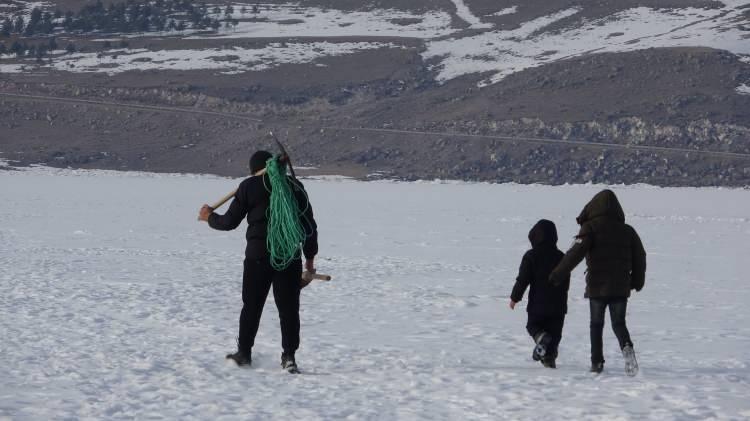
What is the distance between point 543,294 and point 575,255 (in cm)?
65

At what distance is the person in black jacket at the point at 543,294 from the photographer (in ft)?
31.4

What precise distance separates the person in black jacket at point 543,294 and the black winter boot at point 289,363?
195 cm

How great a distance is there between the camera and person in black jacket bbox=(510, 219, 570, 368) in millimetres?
9586

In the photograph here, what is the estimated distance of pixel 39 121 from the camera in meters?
78.4

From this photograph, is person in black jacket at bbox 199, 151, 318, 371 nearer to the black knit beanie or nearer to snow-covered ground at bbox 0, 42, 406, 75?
the black knit beanie

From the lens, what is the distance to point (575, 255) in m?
9.16

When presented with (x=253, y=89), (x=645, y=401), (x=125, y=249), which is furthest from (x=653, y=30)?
(x=645, y=401)

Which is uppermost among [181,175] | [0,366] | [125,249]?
[0,366]

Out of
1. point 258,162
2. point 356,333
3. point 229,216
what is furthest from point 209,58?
point 229,216

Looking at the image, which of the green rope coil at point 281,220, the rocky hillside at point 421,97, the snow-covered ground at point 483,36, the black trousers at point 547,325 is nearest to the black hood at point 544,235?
the black trousers at point 547,325

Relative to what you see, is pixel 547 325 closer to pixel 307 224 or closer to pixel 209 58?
pixel 307 224

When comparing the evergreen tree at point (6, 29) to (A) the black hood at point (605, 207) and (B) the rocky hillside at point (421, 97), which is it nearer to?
(B) the rocky hillside at point (421, 97)

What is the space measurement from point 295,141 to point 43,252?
53.3 m

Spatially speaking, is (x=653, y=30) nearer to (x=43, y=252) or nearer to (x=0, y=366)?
(x=43, y=252)
